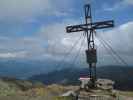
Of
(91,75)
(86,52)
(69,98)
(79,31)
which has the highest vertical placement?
(79,31)

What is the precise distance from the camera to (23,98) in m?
39.4

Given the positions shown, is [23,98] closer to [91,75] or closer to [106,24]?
[91,75]

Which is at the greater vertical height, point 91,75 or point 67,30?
point 67,30

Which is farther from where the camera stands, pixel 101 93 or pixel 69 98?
pixel 69 98

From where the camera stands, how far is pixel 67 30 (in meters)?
39.6

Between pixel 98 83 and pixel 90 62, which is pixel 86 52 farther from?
pixel 98 83

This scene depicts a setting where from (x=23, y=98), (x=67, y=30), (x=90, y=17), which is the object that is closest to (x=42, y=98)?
(x=23, y=98)

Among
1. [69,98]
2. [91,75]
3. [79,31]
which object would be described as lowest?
[69,98]

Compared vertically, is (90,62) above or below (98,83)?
Result: above

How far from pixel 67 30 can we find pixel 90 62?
473 centimetres

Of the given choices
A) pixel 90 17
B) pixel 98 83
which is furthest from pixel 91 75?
pixel 90 17

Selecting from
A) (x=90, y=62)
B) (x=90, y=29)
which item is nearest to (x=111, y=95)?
(x=90, y=62)

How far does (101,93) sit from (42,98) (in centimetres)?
710

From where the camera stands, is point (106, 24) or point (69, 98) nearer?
point (106, 24)
